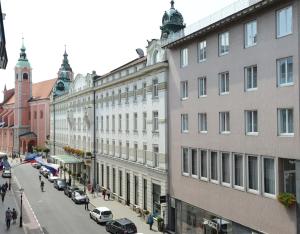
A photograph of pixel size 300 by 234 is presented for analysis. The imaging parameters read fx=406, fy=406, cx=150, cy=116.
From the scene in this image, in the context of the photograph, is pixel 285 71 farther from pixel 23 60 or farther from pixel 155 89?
pixel 23 60

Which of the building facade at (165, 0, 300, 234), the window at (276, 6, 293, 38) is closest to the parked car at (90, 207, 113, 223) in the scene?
the building facade at (165, 0, 300, 234)

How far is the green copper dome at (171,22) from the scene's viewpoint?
3462cm

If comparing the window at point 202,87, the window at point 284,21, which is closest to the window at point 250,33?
the window at point 284,21

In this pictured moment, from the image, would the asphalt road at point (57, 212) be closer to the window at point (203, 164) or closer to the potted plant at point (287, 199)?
the window at point (203, 164)

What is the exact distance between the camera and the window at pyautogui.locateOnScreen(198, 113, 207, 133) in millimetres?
27750

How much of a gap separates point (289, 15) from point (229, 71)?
5627 mm

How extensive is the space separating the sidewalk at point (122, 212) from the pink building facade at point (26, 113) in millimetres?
66209

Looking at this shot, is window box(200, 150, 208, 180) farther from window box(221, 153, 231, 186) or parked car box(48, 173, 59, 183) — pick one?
parked car box(48, 173, 59, 183)

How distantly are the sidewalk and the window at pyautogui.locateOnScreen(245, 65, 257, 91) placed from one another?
14888 millimetres

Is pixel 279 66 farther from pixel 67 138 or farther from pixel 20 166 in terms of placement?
pixel 20 166

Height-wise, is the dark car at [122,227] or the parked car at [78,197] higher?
the dark car at [122,227]

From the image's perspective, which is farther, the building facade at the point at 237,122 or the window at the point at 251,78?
the window at the point at 251,78

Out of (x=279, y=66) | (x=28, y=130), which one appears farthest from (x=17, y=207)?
(x=28, y=130)

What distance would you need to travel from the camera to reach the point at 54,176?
63.9m
